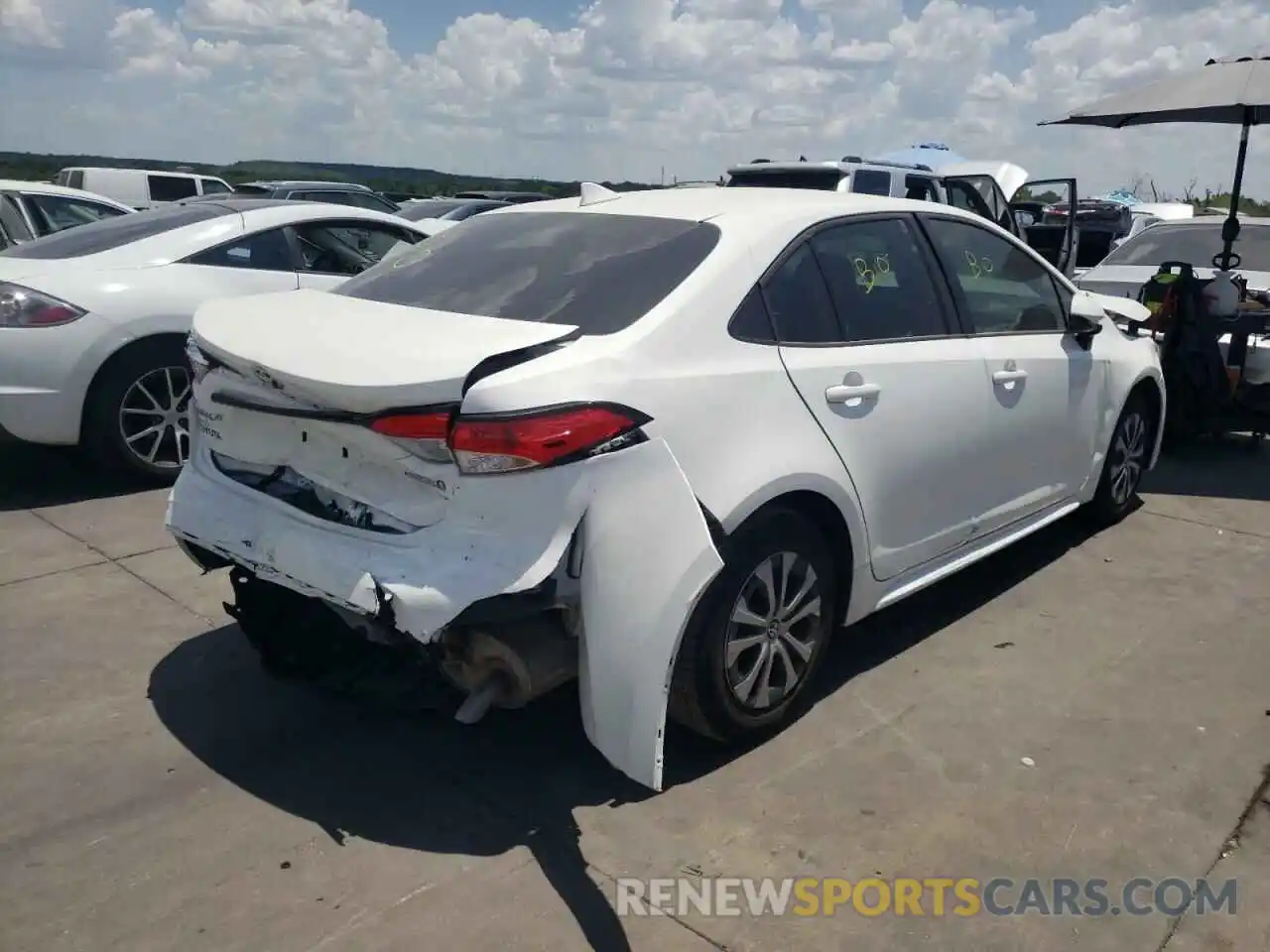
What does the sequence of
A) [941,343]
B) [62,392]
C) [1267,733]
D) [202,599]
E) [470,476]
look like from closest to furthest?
[470,476]
[1267,733]
[941,343]
[202,599]
[62,392]

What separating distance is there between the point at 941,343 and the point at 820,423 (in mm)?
858

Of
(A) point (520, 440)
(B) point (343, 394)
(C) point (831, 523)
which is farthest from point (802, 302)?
(B) point (343, 394)

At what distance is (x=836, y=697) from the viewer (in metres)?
3.82

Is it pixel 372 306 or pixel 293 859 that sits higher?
pixel 372 306

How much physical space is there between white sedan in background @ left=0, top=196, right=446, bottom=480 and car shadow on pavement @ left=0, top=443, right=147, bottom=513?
0.27 meters

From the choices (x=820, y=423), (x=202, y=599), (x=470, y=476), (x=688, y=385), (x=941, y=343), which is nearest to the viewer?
(x=470, y=476)

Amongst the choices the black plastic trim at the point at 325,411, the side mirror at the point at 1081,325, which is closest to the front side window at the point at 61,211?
the black plastic trim at the point at 325,411

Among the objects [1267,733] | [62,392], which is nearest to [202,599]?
[62,392]

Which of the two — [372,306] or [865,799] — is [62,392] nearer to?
[372,306]

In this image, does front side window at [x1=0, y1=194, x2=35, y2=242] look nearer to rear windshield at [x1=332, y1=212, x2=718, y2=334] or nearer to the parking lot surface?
the parking lot surface

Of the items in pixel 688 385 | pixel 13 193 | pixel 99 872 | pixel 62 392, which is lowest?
pixel 99 872

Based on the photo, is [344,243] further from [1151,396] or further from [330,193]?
[330,193]

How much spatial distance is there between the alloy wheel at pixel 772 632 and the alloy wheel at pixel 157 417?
371 centimetres

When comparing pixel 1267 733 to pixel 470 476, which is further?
pixel 1267 733
